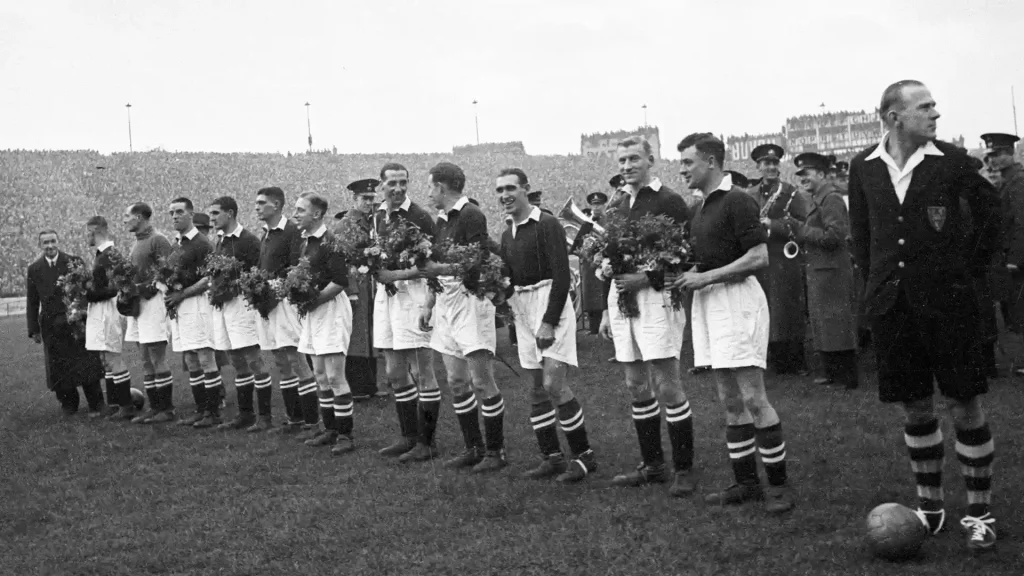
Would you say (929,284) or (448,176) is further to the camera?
(448,176)

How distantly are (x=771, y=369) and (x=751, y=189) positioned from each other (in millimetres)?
2351

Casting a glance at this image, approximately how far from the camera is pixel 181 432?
1191 centimetres

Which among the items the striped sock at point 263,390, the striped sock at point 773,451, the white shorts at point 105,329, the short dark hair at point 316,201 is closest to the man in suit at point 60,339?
the white shorts at point 105,329

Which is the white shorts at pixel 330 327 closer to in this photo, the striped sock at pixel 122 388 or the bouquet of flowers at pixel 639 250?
the bouquet of flowers at pixel 639 250

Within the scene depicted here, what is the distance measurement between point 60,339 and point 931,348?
12148mm

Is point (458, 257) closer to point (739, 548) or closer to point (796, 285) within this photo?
point (739, 548)

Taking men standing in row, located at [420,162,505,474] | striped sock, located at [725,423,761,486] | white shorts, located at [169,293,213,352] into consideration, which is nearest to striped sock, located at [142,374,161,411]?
white shorts, located at [169,293,213,352]

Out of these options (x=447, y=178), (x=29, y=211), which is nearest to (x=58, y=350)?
(x=447, y=178)

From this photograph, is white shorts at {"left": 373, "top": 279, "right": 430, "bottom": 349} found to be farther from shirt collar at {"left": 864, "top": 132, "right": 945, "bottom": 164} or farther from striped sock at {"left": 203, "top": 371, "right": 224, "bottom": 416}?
shirt collar at {"left": 864, "top": 132, "right": 945, "bottom": 164}

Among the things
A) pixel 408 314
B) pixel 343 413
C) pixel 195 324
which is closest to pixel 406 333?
pixel 408 314

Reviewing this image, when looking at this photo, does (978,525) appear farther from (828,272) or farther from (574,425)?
(828,272)

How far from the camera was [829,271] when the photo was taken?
11.9 metres

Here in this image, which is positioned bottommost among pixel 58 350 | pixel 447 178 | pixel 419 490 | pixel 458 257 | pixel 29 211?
pixel 419 490

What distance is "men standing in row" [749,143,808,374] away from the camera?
40.3ft
